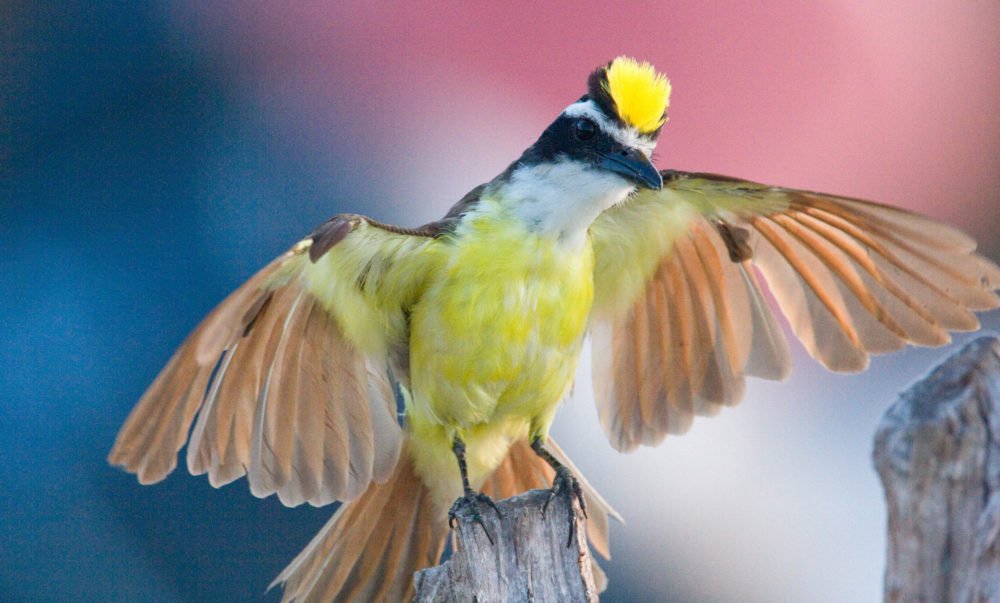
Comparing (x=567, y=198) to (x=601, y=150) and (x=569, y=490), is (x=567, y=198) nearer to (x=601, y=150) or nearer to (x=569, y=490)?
(x=601, y=150)

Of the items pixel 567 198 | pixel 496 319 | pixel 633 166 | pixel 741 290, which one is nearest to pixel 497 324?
pixel 496 319

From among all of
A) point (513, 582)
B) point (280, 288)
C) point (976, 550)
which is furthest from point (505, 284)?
point (976, 550)

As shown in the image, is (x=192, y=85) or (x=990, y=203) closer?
(x=192, y=85)

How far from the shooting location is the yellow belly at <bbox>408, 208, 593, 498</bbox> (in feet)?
6.63

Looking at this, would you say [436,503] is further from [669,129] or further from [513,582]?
[669,129]

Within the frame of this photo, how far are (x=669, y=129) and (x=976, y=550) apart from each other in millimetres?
2807

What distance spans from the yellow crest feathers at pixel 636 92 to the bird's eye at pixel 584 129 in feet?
0.24

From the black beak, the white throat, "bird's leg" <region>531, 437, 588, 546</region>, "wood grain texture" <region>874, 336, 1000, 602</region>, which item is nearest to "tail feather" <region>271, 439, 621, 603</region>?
"bird's leg" <region>531, 437, 588, 546</region>

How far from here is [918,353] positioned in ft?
12.9

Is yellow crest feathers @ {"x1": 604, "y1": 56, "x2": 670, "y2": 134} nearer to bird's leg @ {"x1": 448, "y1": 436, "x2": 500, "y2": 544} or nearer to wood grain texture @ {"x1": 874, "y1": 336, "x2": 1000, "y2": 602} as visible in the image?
bird's leg @ {"x1": 448, "y1": 436, "x2": 500, "y2": 544}

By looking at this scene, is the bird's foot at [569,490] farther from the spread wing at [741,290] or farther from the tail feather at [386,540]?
the spread wing at [741,290]

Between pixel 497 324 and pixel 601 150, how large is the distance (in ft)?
1.59

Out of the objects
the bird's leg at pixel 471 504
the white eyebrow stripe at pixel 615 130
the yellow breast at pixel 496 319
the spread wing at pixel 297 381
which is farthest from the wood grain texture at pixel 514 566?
the white eyebrow stripe at pixel 615 130

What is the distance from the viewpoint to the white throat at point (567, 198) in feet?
6.81
